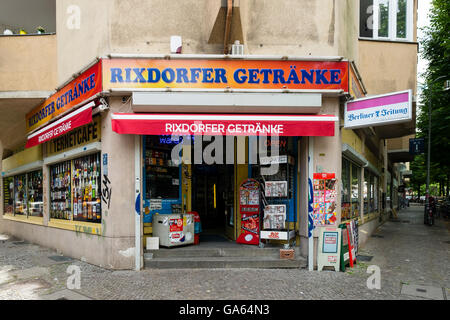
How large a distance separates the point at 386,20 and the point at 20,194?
1522 cm

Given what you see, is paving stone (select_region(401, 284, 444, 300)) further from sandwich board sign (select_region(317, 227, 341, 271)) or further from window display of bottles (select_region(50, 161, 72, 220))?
window display of bottles (select_region(50, 161, 72, 220))

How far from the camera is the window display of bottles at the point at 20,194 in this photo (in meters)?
13.3

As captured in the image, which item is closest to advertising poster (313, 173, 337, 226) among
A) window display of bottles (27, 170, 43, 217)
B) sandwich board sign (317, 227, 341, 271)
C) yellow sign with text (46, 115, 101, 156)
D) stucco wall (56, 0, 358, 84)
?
sandwich board sign (317, 227, 341, 271)

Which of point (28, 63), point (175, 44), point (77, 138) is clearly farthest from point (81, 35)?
point (175, 44)

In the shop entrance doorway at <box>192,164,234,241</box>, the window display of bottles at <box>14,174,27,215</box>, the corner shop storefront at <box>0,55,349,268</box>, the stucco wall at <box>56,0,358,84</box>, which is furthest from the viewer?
the window display of bottles at <box>14,174,27,215</box>

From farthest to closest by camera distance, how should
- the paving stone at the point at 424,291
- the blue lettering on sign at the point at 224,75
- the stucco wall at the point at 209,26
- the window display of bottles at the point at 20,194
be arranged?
1. the window display of bottles at the point at 20,194
2. the stucco wall at the point at 209,26
3. the blue lettering on sign at the point at 224,75
4. the paving stone at the point at 424,291

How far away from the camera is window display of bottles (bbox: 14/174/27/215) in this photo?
13.3 metres

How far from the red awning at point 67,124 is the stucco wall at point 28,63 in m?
1.43

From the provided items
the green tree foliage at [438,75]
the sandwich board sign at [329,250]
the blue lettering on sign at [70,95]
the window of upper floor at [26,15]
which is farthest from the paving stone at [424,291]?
the window of upper floor at [26,15]

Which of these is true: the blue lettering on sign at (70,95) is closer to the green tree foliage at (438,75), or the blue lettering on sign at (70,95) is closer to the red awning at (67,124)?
the red awning at (67,124)

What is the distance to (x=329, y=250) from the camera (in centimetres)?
741

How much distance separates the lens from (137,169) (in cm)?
759

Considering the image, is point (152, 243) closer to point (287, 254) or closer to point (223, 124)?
point (287, 254)

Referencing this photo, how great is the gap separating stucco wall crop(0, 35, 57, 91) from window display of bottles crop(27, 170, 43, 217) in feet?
10.7
